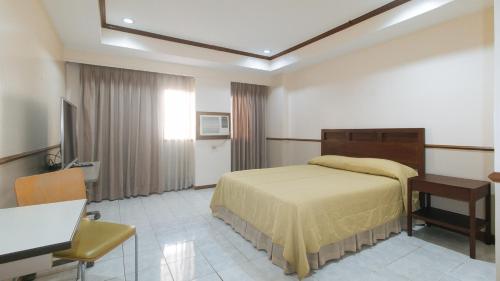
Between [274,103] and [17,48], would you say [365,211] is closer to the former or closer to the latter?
[17,48]

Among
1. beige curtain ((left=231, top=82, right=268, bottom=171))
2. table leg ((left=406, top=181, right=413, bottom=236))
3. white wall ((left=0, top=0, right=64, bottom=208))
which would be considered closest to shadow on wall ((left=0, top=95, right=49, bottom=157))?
white wall ((left=0, top=0, right=64, bottom=208))

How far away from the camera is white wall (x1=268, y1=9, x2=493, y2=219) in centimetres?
250

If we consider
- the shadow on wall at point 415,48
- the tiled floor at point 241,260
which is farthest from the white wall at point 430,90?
the tiled floor at point 241,260

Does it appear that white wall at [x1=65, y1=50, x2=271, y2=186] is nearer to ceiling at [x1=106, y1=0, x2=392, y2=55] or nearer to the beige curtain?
the beige curtain

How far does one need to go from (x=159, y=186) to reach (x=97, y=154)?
1124 millimetres

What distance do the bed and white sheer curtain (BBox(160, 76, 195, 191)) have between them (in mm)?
1655

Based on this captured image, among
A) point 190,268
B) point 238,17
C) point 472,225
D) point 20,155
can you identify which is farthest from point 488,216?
point 20,155

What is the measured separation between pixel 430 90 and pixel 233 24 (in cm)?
261

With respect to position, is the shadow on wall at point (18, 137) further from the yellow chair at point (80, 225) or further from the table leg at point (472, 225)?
the table leg at point (472, 225)

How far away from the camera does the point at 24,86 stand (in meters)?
1.86

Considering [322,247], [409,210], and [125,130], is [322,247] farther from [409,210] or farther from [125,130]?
[125,130]

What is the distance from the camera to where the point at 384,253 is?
226cm

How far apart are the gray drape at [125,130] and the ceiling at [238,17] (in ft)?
3.40

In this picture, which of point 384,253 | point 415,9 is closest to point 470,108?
point 415,9
